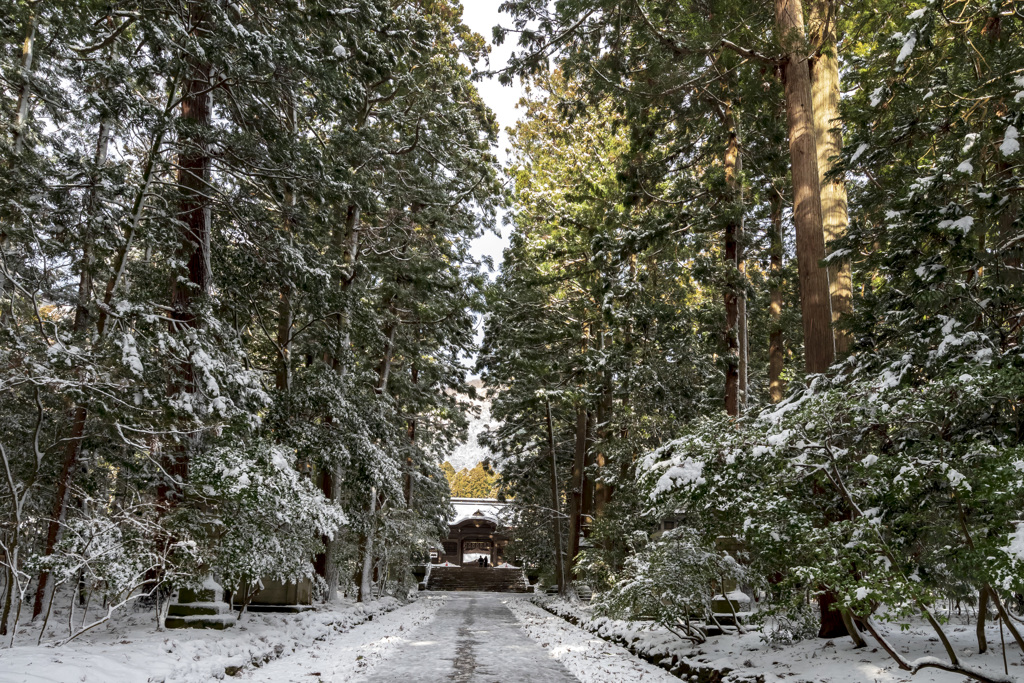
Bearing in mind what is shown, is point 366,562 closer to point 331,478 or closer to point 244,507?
point 331,478

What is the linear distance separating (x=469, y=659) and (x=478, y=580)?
31666 mm

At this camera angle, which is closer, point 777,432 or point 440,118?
point 777,432

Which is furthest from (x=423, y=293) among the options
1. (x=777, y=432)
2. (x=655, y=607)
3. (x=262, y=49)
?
(x=777, y=432)

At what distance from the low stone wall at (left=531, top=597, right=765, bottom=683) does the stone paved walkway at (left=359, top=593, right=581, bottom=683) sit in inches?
56.5

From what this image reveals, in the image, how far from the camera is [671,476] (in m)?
6.38

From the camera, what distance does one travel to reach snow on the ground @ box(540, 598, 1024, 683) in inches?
225

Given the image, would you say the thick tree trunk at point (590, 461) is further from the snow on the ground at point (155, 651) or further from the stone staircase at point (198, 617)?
the stone staircase at point (198, 617)

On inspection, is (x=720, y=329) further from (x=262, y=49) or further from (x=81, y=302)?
(x=81, y=302)

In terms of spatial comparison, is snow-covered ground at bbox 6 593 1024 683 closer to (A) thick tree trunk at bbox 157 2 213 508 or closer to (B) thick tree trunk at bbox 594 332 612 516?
(A) thick tree trunk at bbox 157 2 213 508

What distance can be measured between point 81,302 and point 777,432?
10157mm

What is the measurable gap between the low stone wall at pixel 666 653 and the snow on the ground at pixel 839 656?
4 cm

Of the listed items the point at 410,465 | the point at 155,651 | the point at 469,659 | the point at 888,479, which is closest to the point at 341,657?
the point at 469,659

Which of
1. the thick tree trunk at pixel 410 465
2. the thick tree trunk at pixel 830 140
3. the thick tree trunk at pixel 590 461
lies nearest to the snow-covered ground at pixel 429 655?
the thick tree trunk at pixel 830 140

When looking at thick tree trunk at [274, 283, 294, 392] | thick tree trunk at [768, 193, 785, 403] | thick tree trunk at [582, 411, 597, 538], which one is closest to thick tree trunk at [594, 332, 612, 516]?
thick tree trunk at [582, 411, 597, 538]
